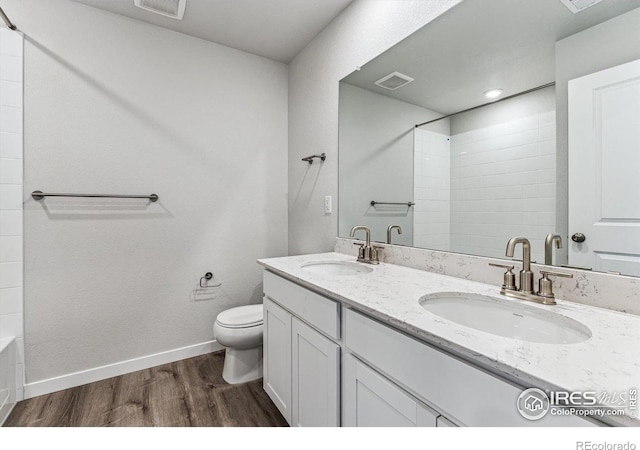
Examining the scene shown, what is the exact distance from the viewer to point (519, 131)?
1.09 metres

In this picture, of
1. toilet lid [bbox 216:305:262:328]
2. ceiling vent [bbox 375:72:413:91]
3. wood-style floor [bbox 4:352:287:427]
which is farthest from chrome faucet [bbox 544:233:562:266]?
toilet lid [bbox 216:305:262:328]

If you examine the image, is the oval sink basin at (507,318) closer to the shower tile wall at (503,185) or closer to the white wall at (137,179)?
the shower tile wall at (503,185)

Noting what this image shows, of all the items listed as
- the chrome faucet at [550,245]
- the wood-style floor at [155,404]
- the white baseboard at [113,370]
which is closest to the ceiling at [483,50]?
the chrome faucet at [550,245]

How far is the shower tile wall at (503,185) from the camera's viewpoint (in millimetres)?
1025

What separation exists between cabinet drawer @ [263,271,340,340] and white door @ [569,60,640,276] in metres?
0.81

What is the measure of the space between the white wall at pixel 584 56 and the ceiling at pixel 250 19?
133 centimetres

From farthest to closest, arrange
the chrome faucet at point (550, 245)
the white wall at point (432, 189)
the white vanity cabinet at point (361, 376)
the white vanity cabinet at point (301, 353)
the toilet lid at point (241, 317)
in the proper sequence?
the toilet lid at point (241, 317) → the white wall at point (432, 189) → the white vanity cabinet at point (301, 353) → the chrome faucet at point (550, 245) → the white vanity cabinet at point (361, 376)

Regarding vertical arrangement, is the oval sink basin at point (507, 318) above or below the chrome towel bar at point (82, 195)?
below

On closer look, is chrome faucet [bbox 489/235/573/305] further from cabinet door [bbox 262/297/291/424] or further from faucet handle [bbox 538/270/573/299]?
cabinet door [bbox 262/297/291/424]

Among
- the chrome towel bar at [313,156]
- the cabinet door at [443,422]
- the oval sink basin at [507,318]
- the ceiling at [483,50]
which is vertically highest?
the ceiling at [483,50]

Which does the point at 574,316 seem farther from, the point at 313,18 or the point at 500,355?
the point at 313,18

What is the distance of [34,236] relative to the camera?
1.72 metres
